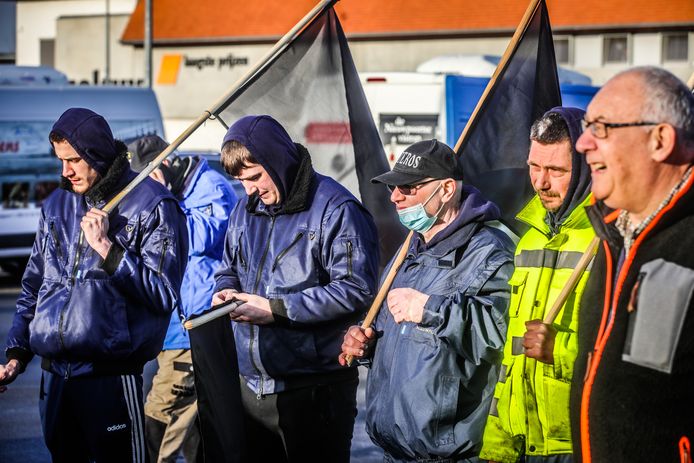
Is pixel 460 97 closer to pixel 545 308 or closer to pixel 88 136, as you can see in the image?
pixel 88 136

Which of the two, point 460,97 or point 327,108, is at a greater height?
point 460,97

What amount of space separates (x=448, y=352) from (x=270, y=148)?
1.31 m

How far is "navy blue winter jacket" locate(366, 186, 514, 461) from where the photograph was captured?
4195 millimetres

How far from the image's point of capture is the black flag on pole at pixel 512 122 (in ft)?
18.0

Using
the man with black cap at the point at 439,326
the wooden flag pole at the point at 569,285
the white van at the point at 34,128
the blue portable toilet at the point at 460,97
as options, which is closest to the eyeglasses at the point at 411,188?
the man with black cap at the point at 439,326

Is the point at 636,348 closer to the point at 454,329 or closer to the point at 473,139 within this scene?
the point at 454,329

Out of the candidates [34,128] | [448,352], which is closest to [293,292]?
[448,352]

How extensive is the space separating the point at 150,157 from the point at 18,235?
35.7ft

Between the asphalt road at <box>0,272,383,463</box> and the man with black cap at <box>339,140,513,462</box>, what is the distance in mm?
Result: 3262

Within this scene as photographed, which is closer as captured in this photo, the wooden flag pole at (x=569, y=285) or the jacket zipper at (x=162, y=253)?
the wooden flag pole at (x=569, y=285)

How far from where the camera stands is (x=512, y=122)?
559cm

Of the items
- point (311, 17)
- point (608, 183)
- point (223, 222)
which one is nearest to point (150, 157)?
point (223, 222)

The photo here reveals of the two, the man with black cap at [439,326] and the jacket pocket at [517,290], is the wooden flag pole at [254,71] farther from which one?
the jacket pocket at [517,290]

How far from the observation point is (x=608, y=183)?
2.98 meters
